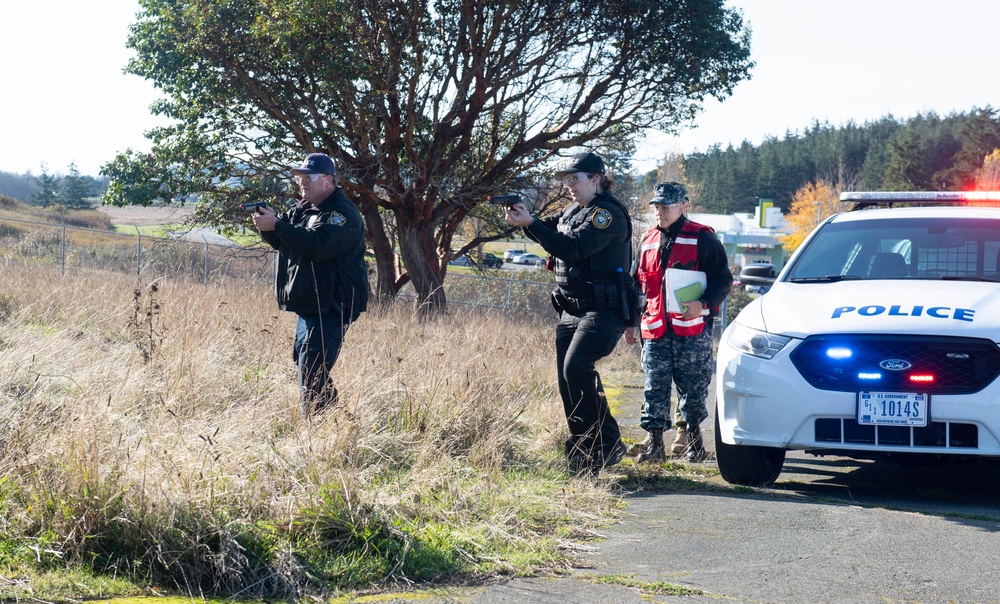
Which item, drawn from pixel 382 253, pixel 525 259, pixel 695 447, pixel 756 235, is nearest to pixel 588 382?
pixel 695 447

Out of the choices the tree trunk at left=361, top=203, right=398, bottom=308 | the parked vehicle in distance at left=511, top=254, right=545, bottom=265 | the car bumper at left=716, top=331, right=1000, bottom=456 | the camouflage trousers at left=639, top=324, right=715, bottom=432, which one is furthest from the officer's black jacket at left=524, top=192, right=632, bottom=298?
the parked vehicle in distance at left=511, top=254, right=545, bottom=265

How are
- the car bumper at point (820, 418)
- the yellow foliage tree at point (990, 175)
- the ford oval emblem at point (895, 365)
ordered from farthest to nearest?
the yellow foliage tree at point (990, 175), the ford oval emblem at point (895, 365), the car bumper at point (820, 418)

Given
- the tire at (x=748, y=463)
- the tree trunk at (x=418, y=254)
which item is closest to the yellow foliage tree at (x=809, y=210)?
the tree trunk at (x=418, y=254)

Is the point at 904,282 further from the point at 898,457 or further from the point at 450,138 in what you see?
the point at 450,138

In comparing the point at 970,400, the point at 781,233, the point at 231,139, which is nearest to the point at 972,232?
the point at 970,400

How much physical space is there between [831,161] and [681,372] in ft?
372

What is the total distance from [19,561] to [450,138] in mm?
16658

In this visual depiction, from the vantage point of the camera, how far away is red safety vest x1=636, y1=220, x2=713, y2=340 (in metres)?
6.79

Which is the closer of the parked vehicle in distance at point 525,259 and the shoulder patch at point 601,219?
the shoulder patch at point 601,219

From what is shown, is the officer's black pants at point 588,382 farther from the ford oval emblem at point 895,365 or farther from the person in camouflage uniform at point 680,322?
the ford oval emblem at point 895,365

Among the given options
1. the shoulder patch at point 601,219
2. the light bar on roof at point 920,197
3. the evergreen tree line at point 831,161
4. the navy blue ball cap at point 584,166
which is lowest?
the shoulder patch at point 601,219

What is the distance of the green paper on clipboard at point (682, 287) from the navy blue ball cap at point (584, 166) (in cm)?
108

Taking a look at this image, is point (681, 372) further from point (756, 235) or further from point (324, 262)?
point (756, 235)

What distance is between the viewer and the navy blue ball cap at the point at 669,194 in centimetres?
673
